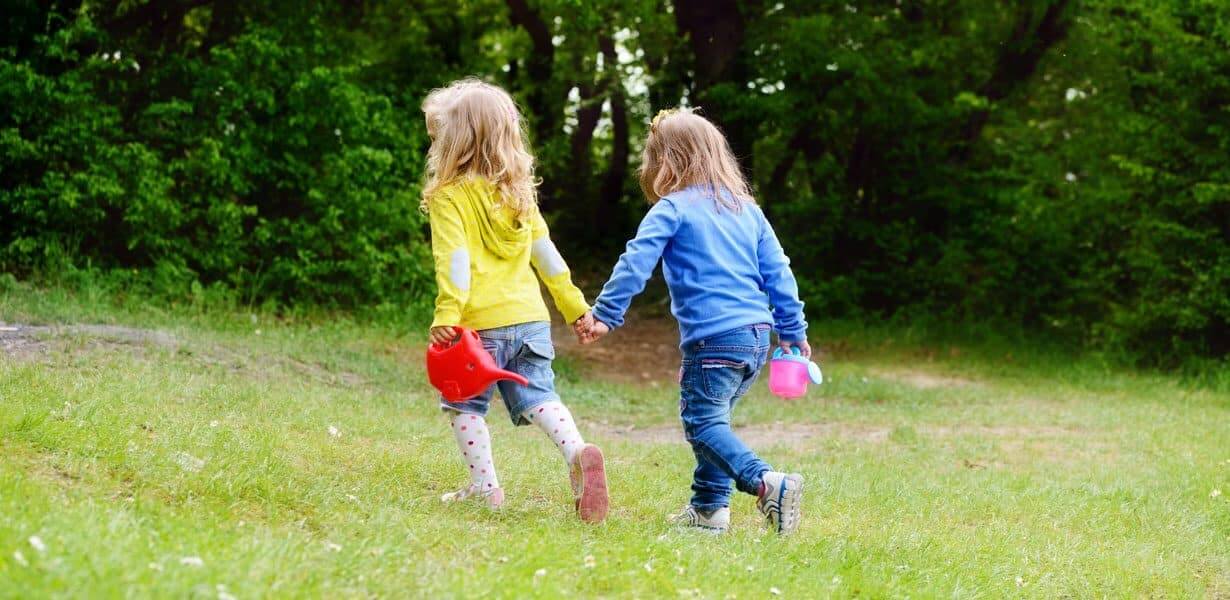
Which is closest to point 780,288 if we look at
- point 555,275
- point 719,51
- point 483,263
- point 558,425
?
point 555,275

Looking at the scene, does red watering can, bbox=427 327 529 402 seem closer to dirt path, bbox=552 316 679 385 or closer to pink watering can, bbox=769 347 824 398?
pink watering can, bbox=769 347 824 398

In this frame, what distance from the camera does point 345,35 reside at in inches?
557

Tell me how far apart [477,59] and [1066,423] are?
9.34 metres

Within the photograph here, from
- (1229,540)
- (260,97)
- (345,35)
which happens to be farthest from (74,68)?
(1229,540)

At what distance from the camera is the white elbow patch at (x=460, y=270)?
15.1ft

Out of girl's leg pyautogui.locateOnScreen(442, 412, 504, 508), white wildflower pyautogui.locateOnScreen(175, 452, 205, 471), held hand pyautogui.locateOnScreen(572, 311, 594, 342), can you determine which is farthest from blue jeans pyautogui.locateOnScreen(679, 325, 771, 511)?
white wildflower pyautogui.locateOnScreen(175, 452, 205, 471)

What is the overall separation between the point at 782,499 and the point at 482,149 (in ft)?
5.75

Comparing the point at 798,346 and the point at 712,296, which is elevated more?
the point at 712,296

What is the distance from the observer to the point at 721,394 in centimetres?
484

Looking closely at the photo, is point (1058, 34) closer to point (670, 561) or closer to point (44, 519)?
point (670, 561)

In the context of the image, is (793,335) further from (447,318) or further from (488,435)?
(447,318)

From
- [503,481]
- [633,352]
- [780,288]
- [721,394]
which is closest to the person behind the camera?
[721,394]

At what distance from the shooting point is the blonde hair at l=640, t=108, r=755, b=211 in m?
4.98

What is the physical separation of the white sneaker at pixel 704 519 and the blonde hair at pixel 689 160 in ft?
3.98
